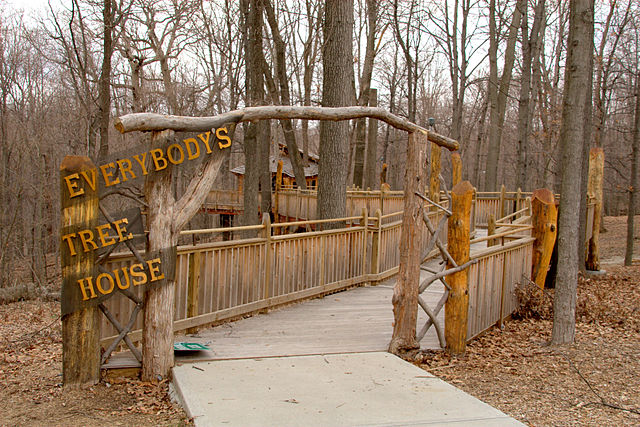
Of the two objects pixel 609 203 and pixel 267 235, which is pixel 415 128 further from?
pixel 609 203

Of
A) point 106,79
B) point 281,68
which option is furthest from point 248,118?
point 281,68

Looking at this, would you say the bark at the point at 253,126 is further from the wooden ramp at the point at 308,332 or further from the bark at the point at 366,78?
the bark at the point at 366,78

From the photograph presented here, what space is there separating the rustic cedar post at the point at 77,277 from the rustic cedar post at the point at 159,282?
53cm

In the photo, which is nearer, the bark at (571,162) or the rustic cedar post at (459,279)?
the rustic cedar post at (459,279)

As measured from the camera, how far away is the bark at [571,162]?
23.6 feet

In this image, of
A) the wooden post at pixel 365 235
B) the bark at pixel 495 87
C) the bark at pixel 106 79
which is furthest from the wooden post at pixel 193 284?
the bark at pixel 495 87

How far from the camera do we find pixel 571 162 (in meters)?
7.16

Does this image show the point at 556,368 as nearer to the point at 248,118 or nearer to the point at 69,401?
the point at 248,118

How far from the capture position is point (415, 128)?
675 centimetres

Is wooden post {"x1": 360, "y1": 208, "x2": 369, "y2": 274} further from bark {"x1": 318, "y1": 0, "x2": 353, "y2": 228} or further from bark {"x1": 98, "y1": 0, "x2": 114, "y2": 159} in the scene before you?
bark {"x1": 98, "y1": 0, "x2": 114, "y2": 159}

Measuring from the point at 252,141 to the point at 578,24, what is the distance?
409 inches

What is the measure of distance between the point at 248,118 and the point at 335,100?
20.8 feet

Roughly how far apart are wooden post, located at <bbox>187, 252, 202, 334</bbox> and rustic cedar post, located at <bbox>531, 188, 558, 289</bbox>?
266 inches

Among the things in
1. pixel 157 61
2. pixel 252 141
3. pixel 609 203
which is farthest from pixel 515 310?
pixel 609 203
